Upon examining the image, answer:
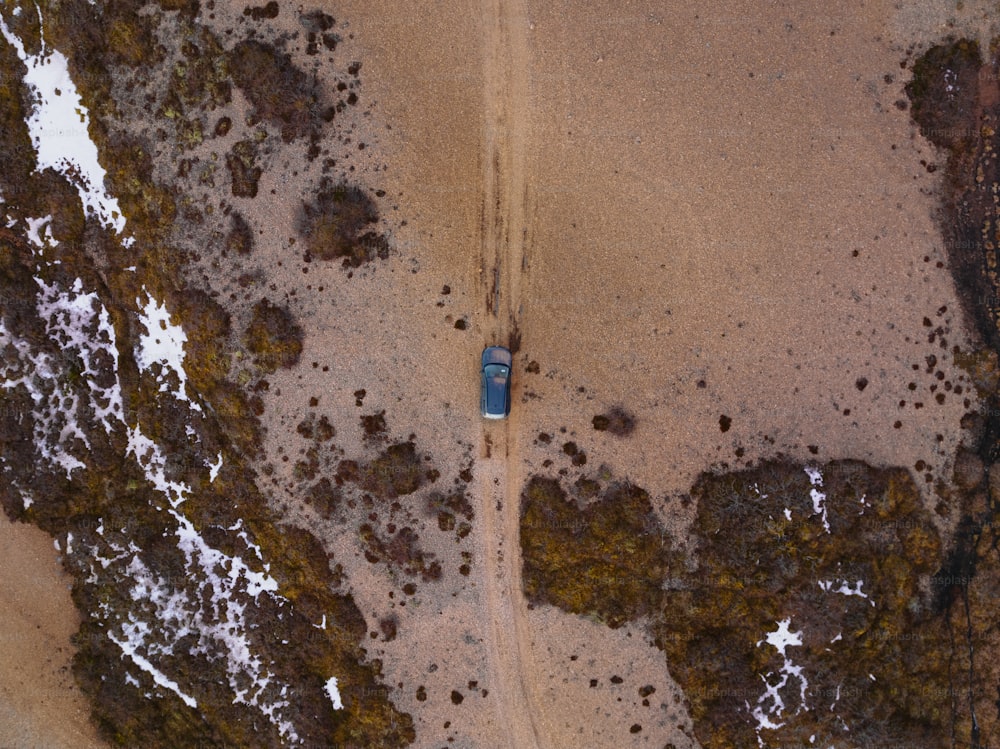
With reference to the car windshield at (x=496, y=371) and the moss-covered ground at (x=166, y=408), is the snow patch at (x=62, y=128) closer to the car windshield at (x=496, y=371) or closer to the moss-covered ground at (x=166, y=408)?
the moss-covered ground at (x=166, y=408)

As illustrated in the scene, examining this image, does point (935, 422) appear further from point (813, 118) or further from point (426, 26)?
point (426, 26)

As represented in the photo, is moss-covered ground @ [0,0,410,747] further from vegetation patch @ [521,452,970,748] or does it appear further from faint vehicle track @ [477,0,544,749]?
vegetation patch @ [521,452,970,748]

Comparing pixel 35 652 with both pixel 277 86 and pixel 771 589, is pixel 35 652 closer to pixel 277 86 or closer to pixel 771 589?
pixel 277 86

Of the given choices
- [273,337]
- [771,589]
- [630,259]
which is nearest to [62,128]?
[273,337]

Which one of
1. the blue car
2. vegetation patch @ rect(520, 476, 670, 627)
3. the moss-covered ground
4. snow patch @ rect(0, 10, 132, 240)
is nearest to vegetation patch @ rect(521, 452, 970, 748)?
vegetation patch @ rect(520, 476, 670, 627)

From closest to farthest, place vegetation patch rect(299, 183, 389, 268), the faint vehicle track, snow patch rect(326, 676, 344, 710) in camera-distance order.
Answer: the faint vehicle track
vegetation patch rect(299, 183, 389, 268)
snow patch rect(326, 676, 344, 710)

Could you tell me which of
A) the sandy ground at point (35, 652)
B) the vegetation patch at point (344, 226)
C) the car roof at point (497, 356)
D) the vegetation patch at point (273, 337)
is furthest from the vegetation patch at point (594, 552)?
the sandy ground at point (35, 652)
